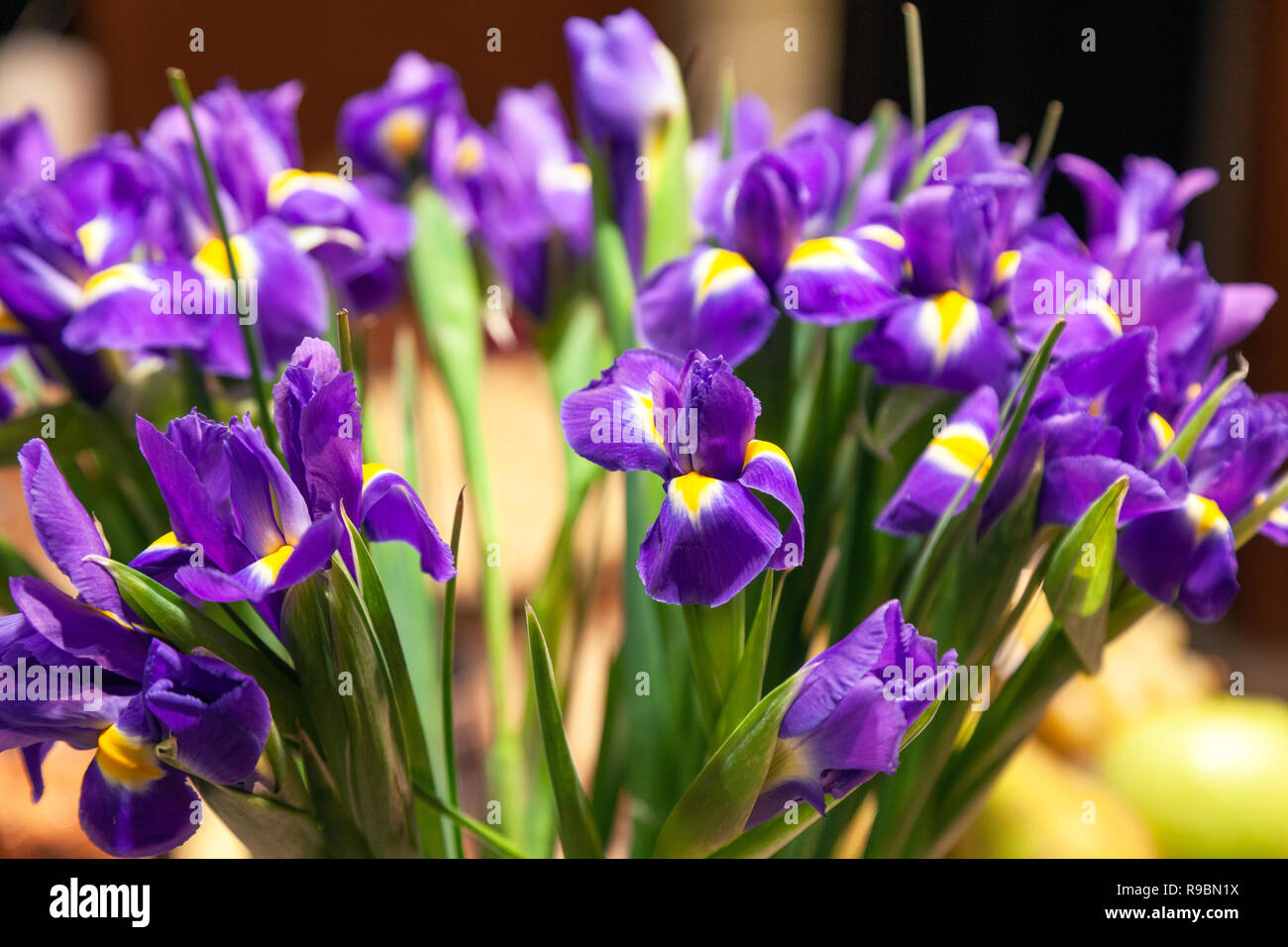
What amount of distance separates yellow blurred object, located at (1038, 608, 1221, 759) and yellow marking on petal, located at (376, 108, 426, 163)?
575 mm

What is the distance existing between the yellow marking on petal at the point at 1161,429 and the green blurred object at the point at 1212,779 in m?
0.32

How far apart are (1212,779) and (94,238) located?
664mm

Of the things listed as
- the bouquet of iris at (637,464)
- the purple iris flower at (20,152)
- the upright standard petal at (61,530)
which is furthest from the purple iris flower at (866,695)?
the purple iris flower at (20,152)

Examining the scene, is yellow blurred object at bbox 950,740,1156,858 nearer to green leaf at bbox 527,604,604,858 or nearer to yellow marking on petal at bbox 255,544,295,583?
green leaf at bbox 527,604,604,858

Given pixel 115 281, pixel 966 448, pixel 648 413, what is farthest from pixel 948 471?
pixel 115 281

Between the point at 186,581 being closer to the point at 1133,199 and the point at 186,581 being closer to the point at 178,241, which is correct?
the point at 178,241

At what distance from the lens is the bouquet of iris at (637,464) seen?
286mm

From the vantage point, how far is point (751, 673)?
33 cm

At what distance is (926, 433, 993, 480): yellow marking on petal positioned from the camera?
13.4 inches

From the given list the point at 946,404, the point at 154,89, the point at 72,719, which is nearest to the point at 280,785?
the point at 72,719

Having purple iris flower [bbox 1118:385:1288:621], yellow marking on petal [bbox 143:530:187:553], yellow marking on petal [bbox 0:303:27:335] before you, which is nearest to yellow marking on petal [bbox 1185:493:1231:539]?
purple iris flower [bbox 1118:385:1288:621]

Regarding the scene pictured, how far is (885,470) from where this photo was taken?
1.33 ft

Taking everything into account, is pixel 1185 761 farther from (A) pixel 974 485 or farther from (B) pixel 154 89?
(B) pixel 154 89
